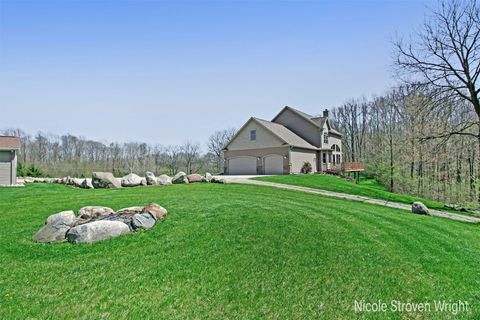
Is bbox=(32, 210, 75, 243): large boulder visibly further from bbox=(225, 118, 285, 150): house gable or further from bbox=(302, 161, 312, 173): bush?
bbox=(302, 161, 312, 173): bush

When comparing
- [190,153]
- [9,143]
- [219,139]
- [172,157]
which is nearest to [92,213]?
[9,143]

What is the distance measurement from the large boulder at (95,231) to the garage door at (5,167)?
17257mm

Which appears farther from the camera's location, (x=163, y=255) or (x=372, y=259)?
(x=372, y=259)

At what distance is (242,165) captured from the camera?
26.5 metres

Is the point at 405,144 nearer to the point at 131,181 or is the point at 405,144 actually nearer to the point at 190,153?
the point at 131,181

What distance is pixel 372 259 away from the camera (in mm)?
4812

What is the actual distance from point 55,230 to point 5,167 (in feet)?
56.2

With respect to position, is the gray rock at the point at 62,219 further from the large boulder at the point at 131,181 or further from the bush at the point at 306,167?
the bush at the point at 306,167

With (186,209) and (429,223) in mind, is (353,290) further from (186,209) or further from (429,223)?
(429,223)

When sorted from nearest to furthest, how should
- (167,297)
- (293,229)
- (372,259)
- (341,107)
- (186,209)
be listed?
(167,297), (372,259), (293,229), (186,209), (341,107)

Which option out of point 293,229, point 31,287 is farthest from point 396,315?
point 31,287

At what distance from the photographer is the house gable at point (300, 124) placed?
27.9m

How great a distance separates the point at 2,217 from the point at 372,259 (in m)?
8.58

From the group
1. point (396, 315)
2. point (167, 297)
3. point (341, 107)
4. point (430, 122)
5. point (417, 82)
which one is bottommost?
point (396, 315)
